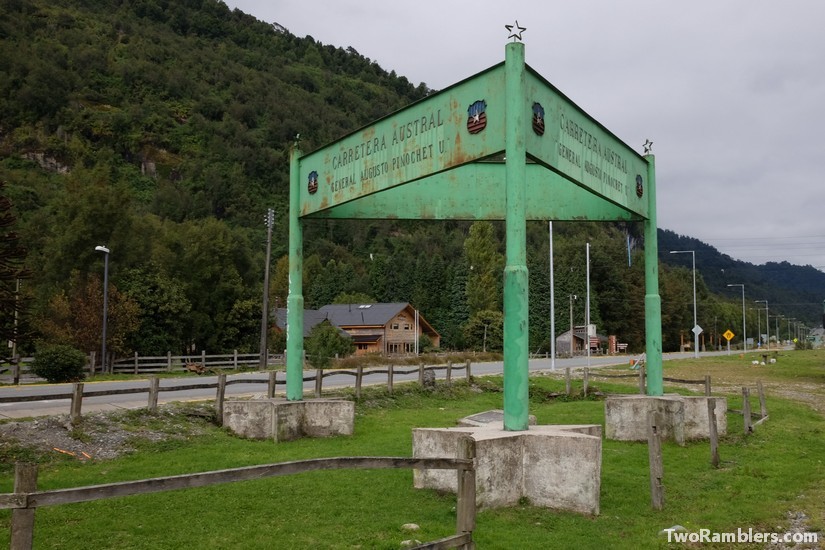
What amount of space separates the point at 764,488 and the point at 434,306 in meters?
86.3

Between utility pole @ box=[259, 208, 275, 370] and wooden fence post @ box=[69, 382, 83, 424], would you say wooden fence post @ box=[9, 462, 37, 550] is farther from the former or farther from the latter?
utility pole @ box=[259, 208, 275, 370]

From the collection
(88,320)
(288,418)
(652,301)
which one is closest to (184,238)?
(88,320)

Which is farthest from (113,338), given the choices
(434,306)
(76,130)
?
(76,130)

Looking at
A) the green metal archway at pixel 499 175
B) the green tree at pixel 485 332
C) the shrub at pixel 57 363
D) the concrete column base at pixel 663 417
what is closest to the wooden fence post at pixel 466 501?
the green metal archway at pixel 499 175

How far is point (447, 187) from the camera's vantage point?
41.6ft

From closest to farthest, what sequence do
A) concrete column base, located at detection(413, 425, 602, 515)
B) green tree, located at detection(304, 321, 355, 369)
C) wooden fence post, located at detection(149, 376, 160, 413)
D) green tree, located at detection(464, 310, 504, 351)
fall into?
concrete column base, located at detection(413, 425, 602, 515) < wooden fence post, located at detection(149, 376, 160, 413) < green tree, located at detection(304, 321, 355, 369) < green tree, located at detection(464, 310, 504, 351)

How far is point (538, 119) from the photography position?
356 inches

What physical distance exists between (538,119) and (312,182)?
5.19m

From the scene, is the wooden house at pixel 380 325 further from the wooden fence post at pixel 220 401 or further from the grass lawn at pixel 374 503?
the grass lawn at pixel 374 503

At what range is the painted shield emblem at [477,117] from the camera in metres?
9.04

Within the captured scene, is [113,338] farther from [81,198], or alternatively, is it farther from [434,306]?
[434,306]

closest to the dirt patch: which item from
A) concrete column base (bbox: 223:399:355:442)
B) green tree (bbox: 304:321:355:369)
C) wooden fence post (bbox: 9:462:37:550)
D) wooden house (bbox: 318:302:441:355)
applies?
concrete column base (bbox: 223:399:355:442)

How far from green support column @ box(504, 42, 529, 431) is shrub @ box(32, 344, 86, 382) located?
23.3 metres

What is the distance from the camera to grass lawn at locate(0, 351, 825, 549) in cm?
723
